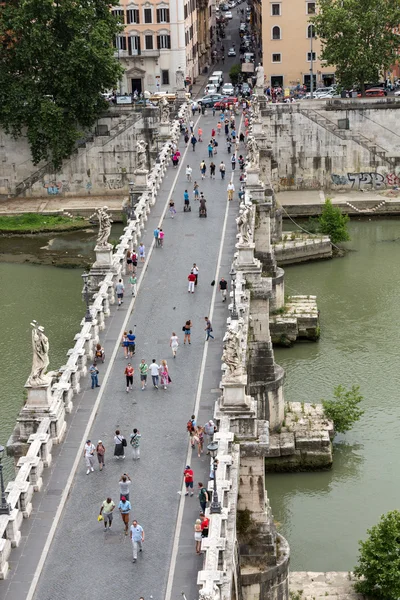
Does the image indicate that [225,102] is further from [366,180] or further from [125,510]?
[125,510]

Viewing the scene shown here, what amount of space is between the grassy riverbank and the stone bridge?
31.9 meters

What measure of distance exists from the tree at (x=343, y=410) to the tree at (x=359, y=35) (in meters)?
48.8

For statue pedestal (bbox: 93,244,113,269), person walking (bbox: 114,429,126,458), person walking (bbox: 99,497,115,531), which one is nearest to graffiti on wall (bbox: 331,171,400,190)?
statue pedestal (bbox: 93,244,113,269)

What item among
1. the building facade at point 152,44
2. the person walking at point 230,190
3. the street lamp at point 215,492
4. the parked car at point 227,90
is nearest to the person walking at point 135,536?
the street lamp at point 215,492

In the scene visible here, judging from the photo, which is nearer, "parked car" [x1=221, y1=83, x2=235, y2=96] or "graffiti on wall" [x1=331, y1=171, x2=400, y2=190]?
"graffiti on wall" [x1=331, y1=171, x2=400, y2=190]

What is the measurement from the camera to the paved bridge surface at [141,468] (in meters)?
38.1

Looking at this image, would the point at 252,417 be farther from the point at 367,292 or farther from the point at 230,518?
the point at 367,292

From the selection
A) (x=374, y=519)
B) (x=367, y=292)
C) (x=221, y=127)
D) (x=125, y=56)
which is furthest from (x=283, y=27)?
(x=374, y=519)

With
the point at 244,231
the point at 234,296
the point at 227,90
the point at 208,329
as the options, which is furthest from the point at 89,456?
the point at 227,90

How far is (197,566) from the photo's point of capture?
1510 inches

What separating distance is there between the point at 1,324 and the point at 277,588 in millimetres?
31988

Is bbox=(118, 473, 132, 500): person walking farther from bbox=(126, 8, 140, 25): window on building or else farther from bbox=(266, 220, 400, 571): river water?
bbox=(126, 8, 140, 25): window on building

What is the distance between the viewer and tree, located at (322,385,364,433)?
59094 mm

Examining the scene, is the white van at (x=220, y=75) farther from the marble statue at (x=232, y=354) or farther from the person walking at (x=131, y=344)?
the marble statue at (x=232, y=354)
